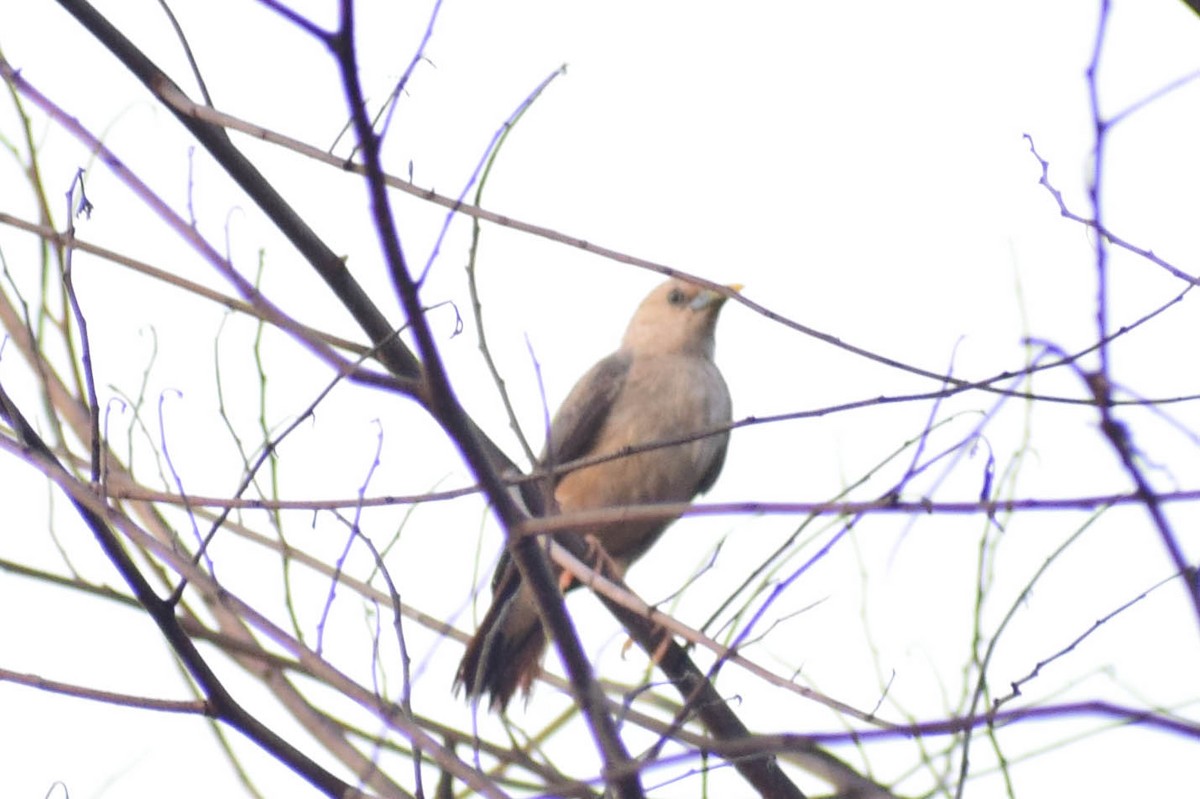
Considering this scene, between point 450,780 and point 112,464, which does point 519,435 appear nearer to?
point 450,780

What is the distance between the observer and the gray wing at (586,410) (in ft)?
18.1

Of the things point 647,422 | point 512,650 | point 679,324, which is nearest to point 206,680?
point 512,650

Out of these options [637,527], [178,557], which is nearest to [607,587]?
[178,557]

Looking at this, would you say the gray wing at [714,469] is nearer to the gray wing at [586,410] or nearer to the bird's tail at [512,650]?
the gray wing at [586,410]

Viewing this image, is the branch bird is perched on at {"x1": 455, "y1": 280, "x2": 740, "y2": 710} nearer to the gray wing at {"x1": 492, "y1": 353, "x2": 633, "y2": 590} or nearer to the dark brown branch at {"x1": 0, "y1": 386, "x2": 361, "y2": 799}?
the gray wing at {"x1": 492, "y1": 353, "x2": 633, "y2": 590}

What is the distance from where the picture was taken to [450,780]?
282 centimetres

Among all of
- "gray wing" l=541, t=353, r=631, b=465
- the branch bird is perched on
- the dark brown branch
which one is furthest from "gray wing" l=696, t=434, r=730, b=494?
the dark brown branch

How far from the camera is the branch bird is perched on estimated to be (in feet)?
17.4

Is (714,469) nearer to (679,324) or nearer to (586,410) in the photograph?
(586,410)

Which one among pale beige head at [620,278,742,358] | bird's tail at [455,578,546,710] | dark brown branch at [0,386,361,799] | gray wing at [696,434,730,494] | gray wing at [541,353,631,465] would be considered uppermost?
pale beige head at [620,278,742,358]

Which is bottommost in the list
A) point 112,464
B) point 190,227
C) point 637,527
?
point 190,227

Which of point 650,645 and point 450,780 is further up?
point 650,645

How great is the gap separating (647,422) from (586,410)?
249 millimetres

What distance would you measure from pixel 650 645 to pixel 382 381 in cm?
175
